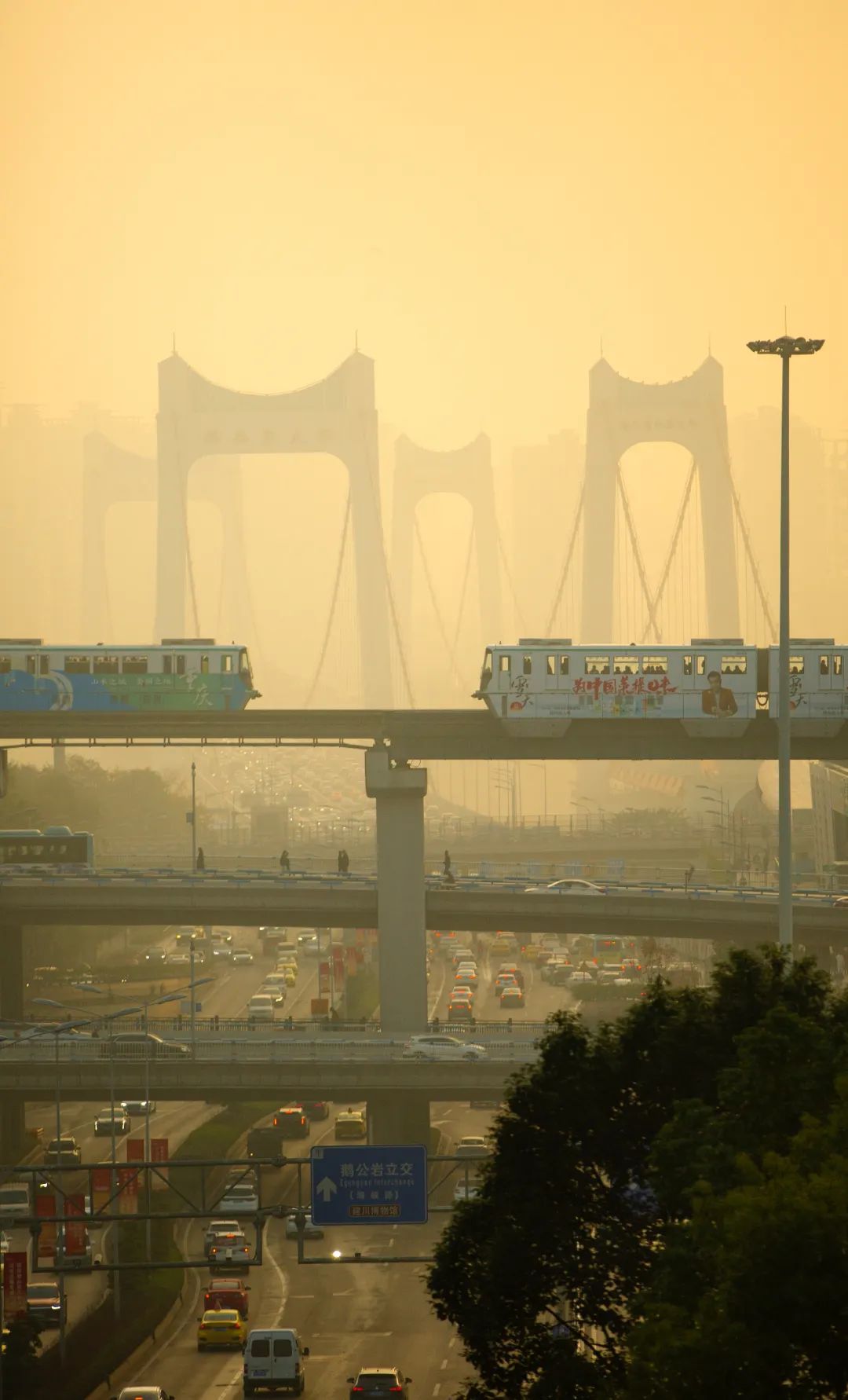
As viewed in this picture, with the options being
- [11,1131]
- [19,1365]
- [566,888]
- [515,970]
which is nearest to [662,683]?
[566,888]

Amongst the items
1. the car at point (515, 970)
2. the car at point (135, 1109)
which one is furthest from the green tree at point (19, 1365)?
the car at point (515, 970)

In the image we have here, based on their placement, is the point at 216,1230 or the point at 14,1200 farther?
the point at 14,1200

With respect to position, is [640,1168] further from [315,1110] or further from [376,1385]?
[315,1110]

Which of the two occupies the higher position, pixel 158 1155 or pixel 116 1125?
pixel 158 1155

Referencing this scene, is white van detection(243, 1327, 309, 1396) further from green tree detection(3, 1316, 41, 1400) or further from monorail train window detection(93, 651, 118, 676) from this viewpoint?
monorail train window detection(93, 651, 118, 676)

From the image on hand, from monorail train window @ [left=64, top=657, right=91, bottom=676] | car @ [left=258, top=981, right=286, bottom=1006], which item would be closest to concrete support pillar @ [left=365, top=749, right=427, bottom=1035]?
monorail train window @ [left=64, top=657, right=91, bottom=676]
